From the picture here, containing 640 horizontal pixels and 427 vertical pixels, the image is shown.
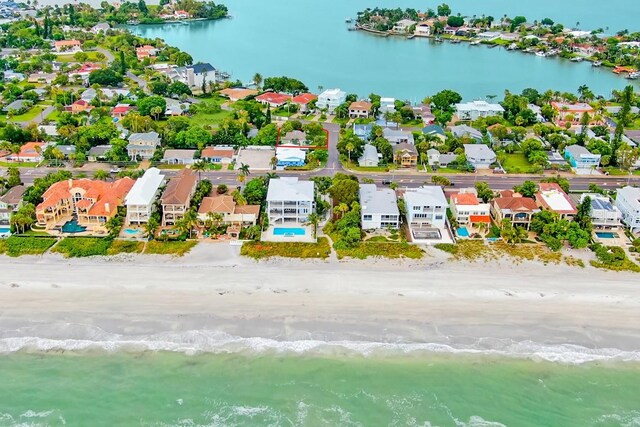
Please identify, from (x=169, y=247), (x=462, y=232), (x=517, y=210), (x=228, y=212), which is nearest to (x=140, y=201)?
(x=169, y=247)

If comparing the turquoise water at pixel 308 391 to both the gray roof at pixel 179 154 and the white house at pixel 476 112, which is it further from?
the white house at pixel 476 112

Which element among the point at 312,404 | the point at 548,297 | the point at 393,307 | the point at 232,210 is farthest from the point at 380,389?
the point at 232,210

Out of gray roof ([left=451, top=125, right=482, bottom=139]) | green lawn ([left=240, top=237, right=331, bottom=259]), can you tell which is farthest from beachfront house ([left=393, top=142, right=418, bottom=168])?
green lawn ([left=240, top=237, right=331, bottom=259])

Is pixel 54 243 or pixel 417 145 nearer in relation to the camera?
pixel 54 243

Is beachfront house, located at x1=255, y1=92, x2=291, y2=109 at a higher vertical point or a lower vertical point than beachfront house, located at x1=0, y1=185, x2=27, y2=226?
higher

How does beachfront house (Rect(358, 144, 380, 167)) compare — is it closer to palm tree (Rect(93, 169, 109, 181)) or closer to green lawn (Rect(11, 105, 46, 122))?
palm tree (Rect(93, 169, 109, 181))

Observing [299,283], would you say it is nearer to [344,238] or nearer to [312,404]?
[344,238]
